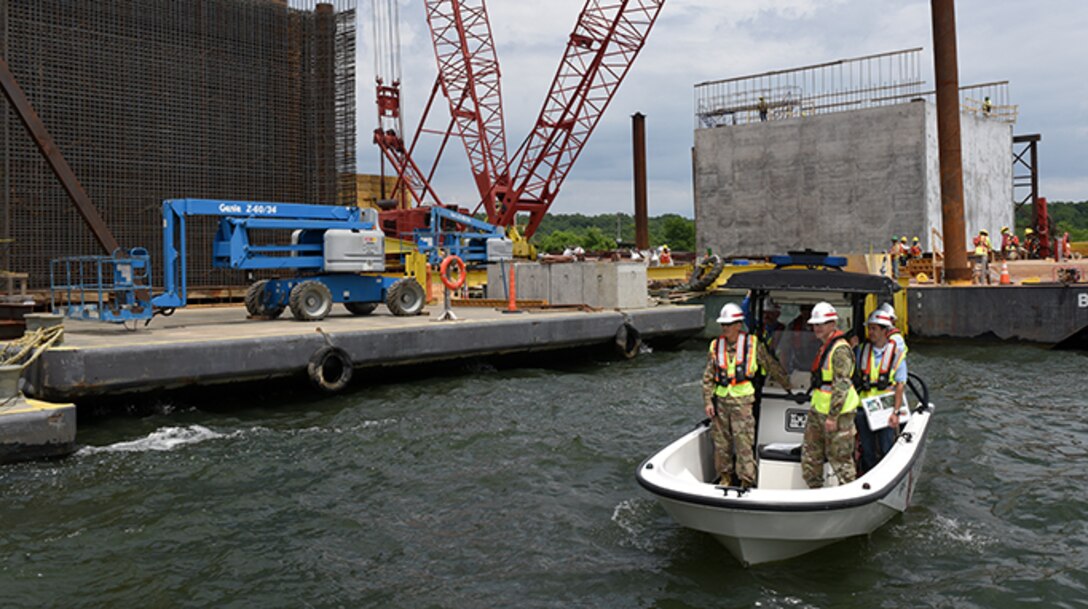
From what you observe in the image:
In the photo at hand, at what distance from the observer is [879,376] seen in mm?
6996

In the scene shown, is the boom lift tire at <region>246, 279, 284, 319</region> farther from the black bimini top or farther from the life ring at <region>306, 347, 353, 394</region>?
the black bimini top

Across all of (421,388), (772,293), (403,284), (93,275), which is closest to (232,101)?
(93,275)

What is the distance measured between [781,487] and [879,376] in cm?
119

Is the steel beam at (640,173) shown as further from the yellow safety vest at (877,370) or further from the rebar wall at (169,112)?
the yellow safety vest at (877,370)

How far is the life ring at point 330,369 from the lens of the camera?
1299 centimetres

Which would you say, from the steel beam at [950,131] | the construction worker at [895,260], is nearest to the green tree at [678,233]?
the construction worker at [895,260]

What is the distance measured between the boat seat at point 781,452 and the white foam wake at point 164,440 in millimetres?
6769

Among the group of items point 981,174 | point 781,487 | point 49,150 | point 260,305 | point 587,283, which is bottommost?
point 781,487

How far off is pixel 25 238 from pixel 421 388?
1224 cm

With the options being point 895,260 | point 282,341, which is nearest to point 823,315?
point 282,341

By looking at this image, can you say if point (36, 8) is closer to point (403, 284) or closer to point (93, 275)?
point (93, 275)

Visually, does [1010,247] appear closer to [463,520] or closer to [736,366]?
[736,366]

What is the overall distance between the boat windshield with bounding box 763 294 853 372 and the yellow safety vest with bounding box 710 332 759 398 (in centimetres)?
94

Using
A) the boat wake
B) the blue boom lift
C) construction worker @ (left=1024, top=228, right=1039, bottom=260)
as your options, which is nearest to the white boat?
the boat wake
